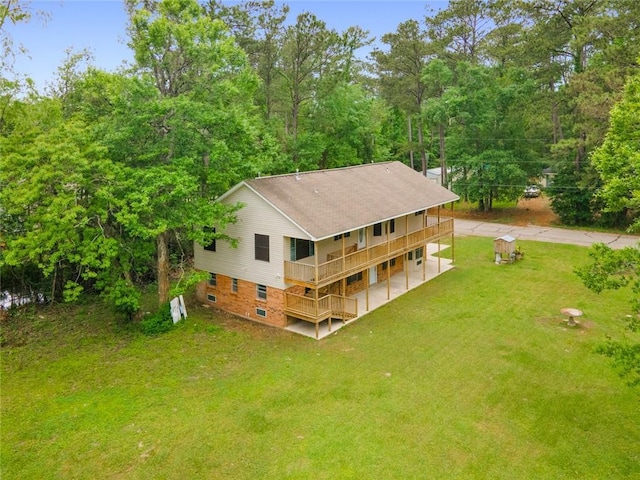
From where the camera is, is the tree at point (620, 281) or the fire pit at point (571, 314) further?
the fire pit at point (571, 314)

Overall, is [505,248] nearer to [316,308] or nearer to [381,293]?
[381,293]

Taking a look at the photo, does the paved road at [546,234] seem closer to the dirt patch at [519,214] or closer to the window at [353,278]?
the dirt patch at [519,214]

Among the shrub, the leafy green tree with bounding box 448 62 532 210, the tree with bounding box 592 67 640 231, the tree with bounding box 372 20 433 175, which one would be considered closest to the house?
the shrub

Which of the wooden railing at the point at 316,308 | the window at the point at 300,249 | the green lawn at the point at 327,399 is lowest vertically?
the green lawn at the point at 327,399

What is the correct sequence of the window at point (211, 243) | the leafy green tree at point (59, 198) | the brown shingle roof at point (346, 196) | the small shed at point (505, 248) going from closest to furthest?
the leafy green tree at point (59, 198) → the brown shingle roof at point (346, 196) → the window at point (211, 243) → the small shed at point (505, 248)

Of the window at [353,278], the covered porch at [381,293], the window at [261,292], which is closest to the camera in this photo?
the covered porch at [381,293]

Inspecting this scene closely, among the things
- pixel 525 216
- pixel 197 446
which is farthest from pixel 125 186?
pixel 525 216

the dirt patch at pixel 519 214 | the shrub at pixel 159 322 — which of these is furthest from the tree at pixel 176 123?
the dirt patch at pixel 519 214

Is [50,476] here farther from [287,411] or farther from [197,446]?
[287,411]
